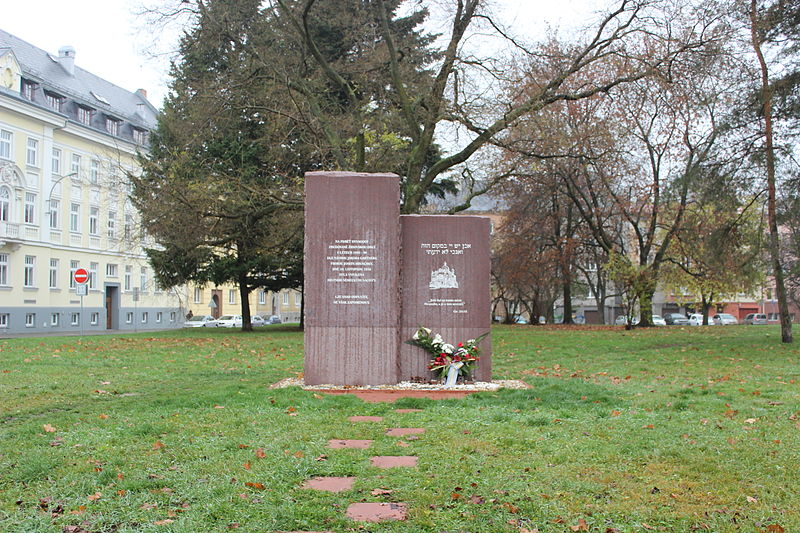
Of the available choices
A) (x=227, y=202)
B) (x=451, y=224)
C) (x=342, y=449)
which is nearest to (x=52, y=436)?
(x=342, y=449)

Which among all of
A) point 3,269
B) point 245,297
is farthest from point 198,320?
point 245,297

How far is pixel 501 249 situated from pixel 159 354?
27.3 meters

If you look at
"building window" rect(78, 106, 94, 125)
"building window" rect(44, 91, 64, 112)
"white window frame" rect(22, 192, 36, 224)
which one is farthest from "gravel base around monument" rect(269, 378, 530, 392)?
"building window" rect(78, 106, 94, 125)

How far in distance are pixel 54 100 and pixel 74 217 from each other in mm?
7251

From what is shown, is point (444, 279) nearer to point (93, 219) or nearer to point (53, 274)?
point (53, 274)

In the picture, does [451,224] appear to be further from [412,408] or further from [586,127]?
[586,127]

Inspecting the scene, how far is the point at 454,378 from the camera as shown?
1131 centimetres

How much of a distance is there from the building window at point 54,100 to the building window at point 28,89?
1.53 metres

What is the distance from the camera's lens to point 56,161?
46188mm

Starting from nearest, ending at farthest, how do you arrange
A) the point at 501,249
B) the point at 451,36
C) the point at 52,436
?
1. the point at 52,436
2. the point at 451,36
3. the point at 501,249

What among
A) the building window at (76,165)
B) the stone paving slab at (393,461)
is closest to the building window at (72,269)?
the building window at (76,165)

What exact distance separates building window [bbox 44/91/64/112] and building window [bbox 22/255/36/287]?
386 inches

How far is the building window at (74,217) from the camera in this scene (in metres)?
48.0

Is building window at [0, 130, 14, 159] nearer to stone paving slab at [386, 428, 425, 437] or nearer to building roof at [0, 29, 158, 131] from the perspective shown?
building roof at [0, 29, 158, 131]
